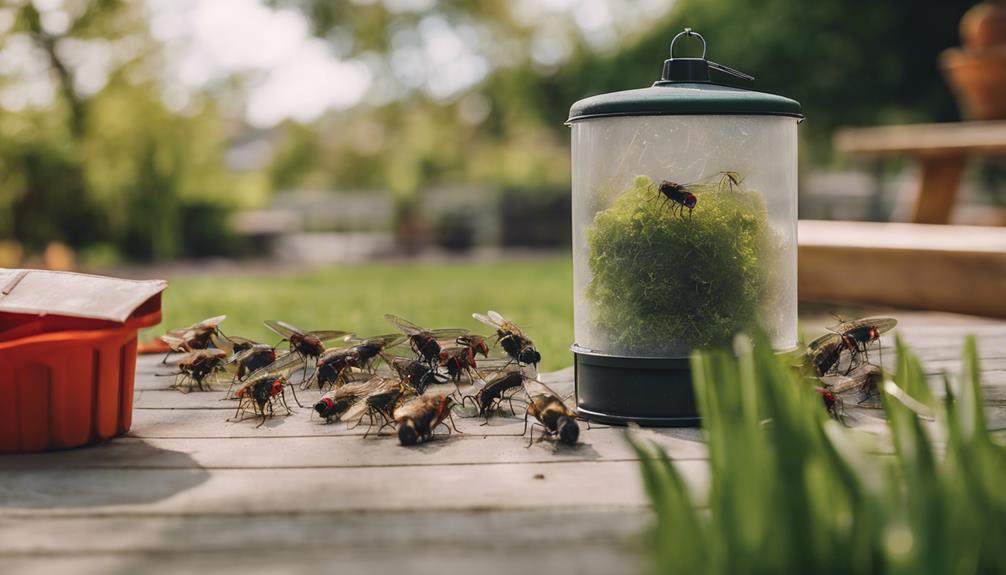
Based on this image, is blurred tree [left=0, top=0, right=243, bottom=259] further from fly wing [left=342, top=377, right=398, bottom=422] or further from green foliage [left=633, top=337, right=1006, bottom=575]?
green foliage [left=633, top=337, right=1006, bottom=575]

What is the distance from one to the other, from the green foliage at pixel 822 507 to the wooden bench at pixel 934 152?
16.1ft

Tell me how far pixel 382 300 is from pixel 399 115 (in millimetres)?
14790

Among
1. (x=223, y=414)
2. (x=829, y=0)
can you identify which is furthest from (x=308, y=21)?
(x=223, y=414)

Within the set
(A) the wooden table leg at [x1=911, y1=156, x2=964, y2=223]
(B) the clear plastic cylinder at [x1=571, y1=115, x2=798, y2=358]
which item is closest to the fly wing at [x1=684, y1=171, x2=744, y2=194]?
(B) the clear plastic cylinder at [x1=571, y1=115, x2=798, y2=358]

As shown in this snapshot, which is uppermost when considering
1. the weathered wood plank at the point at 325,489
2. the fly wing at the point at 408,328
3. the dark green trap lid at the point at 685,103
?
the dark green trap lid at the point at 685,103

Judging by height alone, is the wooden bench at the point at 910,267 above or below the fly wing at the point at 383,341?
above

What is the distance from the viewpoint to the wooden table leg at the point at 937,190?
21.6ft

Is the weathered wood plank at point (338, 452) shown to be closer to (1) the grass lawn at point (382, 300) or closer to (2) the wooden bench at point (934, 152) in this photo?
(1) the grass lawn at point (382, 300)

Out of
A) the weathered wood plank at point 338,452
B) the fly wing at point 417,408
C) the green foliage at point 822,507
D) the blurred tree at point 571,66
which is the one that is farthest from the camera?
the blurred tree at point 571,66

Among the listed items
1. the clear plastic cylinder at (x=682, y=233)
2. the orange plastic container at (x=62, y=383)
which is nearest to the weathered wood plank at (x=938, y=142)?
the clear plastic cylinder at (x=682, y=233)

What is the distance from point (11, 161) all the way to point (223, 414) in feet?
45.1

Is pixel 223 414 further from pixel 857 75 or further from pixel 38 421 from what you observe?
pixel 857 75

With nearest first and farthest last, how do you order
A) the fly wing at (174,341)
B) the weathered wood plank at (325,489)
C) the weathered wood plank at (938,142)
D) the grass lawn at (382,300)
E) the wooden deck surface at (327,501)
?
the wooden deck surface at (327,501) < the weathered wood plank at (325,489) < the fly wing at (174,341) < the weathered wood plank at (938,142) < the grass lawn at (382,300)

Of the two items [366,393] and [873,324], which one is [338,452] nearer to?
[366,393]
